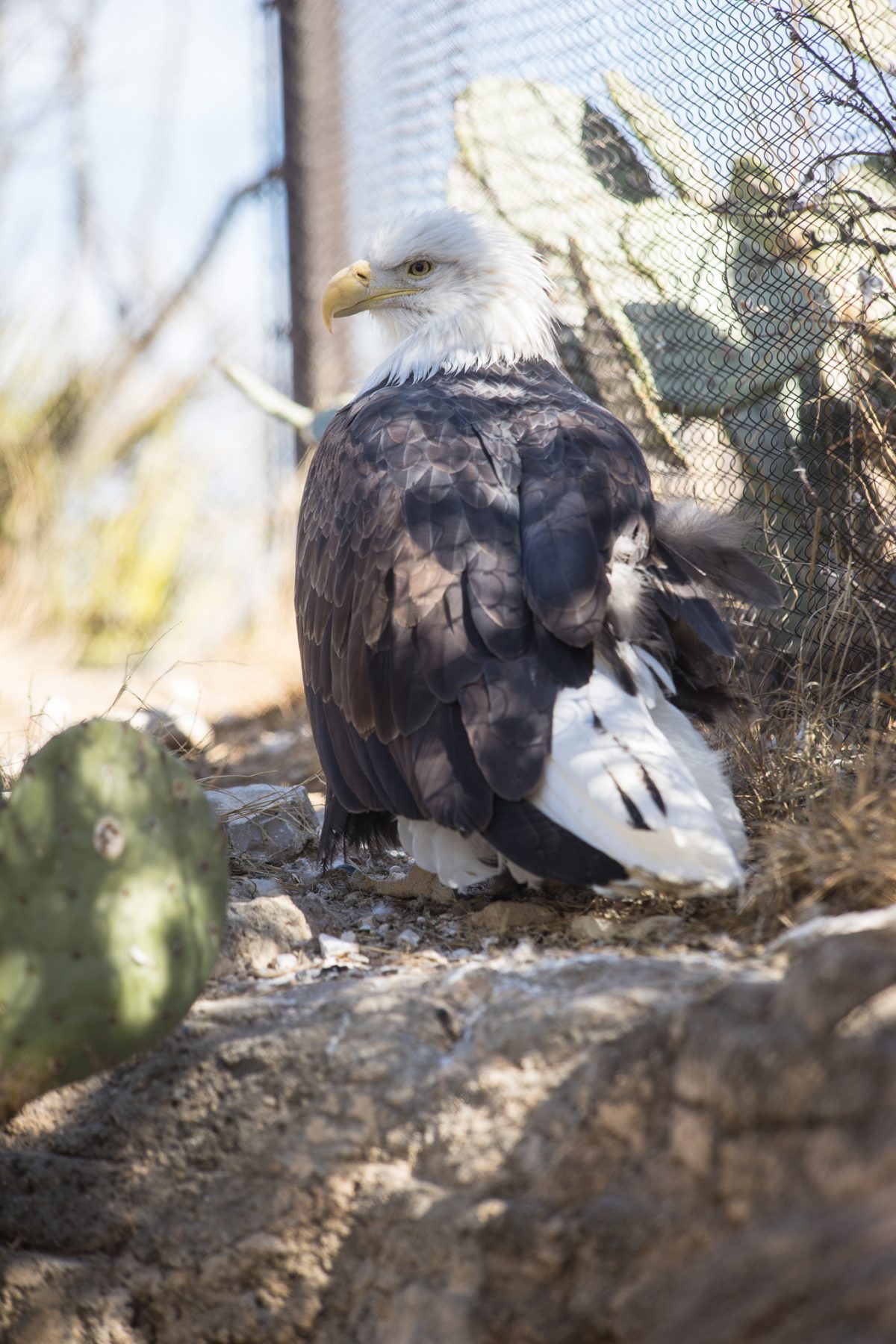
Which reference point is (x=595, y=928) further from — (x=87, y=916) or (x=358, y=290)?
(x=358, y=290)

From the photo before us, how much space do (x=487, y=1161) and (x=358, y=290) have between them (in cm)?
284

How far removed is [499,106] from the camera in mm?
5242

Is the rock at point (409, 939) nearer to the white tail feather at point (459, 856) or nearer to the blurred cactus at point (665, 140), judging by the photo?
the white tail feather at point (459, 856)

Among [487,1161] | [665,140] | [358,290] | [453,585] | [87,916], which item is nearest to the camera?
[487,1161]

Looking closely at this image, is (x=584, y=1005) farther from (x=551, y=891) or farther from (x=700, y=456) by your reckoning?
(x=700, y=456)

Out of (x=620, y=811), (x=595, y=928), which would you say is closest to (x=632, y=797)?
(x=620, y=811)

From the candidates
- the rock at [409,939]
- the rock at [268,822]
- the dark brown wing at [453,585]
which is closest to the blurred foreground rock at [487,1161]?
the rock at [409,939]

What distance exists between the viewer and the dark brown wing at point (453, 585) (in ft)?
8.42

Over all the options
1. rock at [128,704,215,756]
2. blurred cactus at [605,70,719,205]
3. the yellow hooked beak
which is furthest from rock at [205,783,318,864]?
blurred cactus at [605,70,719,205]

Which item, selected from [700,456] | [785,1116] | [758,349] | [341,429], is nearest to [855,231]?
[758,349]

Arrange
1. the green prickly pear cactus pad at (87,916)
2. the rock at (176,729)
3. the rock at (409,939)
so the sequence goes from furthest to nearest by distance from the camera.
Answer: the rock at (176,729) → the rock at (409,939) → the green prickly pear cactus pad at (87,916)

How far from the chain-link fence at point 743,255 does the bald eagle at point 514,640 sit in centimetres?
71

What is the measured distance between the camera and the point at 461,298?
377cm

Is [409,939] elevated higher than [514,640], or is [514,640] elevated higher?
[514,640]
